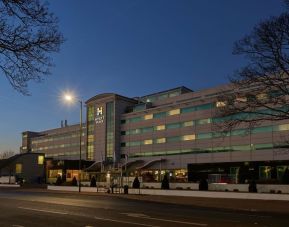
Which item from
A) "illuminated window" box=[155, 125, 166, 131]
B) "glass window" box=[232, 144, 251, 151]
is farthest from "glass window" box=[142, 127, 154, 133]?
"glass window" box=[232, 144, 251, 151]

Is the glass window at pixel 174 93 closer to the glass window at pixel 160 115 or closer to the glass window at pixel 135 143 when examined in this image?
the glass window at pixel 160 115

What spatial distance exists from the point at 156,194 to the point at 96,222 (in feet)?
100

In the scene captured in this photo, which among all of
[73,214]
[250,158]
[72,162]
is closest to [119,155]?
[72,162]

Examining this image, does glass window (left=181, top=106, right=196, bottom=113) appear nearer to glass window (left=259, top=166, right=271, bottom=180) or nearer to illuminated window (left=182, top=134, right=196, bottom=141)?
illuminated window (left=182, top=134, right=196, bottom=141)

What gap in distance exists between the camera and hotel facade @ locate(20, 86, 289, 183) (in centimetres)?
8088

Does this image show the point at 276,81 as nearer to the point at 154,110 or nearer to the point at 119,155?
the point at 154,110

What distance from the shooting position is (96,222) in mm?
18938

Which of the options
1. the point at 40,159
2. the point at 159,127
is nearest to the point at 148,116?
the point at 159,127

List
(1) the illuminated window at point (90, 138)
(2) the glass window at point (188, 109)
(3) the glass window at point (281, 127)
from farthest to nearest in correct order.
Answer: (1) the illuminated window at point (90, 138), (2) the glass window at point (188, 109), (3) the glass window at point (281, 127)

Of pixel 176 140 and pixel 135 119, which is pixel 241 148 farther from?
pixel 135 119

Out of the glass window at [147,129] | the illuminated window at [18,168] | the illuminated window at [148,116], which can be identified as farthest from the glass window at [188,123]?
the illuminated window at [18,168]

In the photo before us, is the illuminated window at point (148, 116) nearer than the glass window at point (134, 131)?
Yes

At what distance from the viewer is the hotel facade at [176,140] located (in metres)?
80.9

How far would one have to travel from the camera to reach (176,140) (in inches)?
3893
